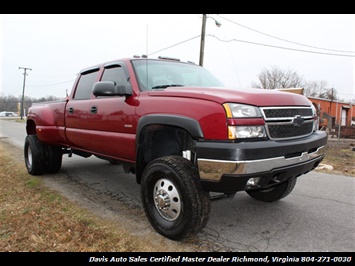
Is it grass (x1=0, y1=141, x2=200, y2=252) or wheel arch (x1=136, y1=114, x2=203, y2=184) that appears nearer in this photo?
grass (x1=0, y1=141, x2=200, y2=252)

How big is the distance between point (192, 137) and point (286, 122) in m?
0.94

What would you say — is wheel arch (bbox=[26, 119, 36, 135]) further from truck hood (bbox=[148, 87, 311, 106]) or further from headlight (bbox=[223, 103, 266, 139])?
headlight (bbox=[223, 103, 266, 139])


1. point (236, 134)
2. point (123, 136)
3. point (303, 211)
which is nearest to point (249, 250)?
point (236, 134)

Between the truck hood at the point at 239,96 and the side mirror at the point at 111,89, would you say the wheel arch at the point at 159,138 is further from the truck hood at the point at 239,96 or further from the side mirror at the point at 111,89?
the side mirror at the point at 111,89

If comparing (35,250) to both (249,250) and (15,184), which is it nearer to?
(249,250)

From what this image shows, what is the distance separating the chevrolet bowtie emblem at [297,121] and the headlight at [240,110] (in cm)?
51

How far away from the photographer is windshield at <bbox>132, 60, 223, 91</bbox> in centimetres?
362

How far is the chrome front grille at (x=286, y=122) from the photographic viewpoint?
8.71ft

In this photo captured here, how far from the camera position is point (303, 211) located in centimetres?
383

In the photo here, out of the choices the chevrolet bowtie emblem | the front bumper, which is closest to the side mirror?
the front bumper

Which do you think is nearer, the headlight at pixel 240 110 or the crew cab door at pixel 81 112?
the headlight at pixel 240 110

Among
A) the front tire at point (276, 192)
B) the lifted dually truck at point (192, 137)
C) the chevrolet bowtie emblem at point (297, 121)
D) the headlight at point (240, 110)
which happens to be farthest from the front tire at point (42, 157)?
the chevrolet bowtie emblem at point (297, 121)

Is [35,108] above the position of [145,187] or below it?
above
